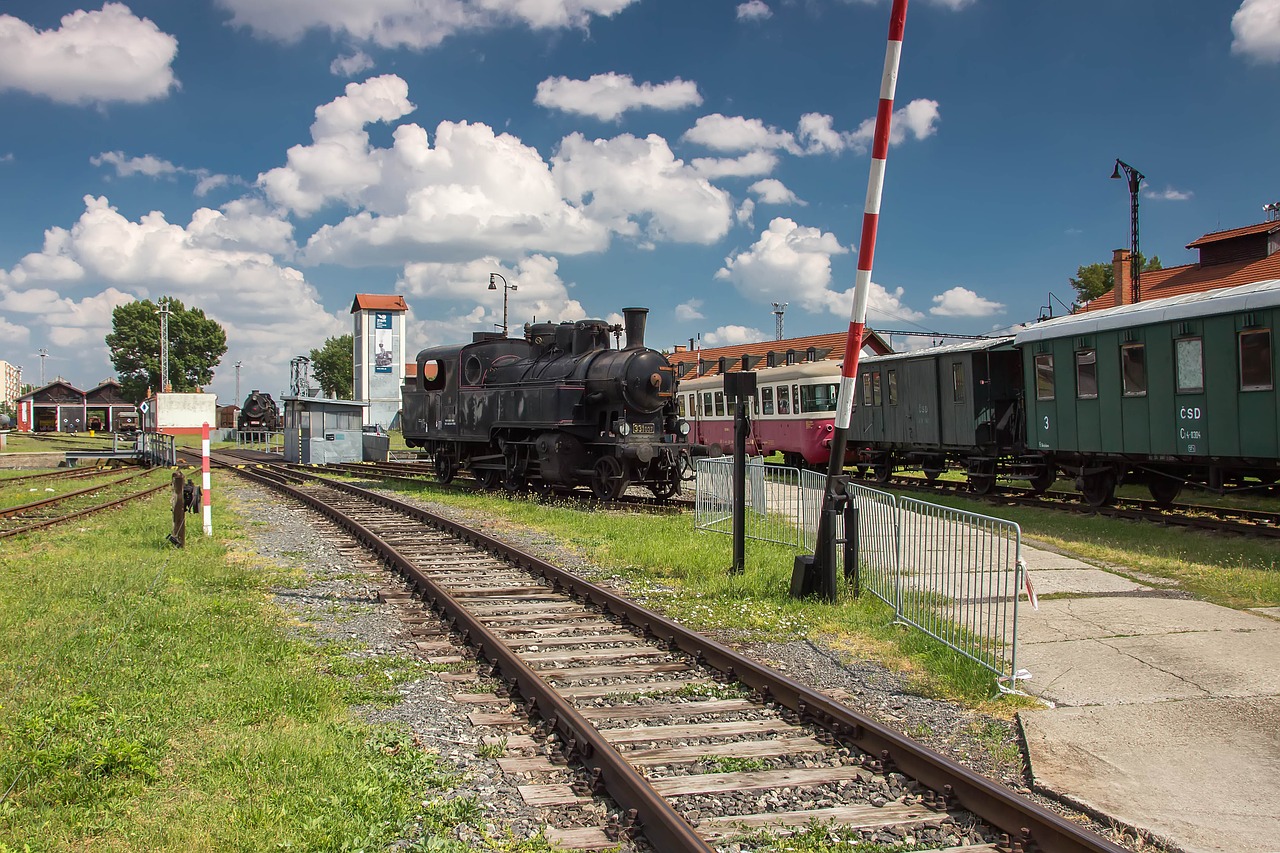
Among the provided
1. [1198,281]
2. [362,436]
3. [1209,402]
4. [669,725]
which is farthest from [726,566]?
[362,436]

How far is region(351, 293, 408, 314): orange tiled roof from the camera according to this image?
77931 millimetres

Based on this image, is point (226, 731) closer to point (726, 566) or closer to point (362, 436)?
point (726, 566)

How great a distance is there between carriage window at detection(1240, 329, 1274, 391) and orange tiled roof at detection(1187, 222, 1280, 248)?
23003 mm

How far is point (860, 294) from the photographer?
302 inches

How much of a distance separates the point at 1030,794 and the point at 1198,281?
3218 cm

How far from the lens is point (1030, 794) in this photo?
4.10 metres

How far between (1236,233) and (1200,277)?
1.85 metres

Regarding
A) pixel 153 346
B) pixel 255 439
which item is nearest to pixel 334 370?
pixel 153 346

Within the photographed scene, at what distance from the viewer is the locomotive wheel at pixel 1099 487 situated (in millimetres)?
14867

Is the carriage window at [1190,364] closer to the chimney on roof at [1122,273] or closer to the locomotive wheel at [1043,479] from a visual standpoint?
the locomotive wheel at [1043,479]

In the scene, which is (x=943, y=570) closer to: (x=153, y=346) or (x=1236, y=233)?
(x=1236, y=233)

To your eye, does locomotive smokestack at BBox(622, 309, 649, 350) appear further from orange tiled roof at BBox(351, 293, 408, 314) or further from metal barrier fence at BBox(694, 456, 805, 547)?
orange tiled roof at BBox(351, 293, 408, 314)

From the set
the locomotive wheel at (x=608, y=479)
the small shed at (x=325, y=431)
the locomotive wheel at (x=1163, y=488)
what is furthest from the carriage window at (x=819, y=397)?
the small shed at (x=325, y=431)

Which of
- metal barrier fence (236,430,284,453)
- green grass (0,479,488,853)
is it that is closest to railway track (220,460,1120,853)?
green grass (0,479,488,853)
